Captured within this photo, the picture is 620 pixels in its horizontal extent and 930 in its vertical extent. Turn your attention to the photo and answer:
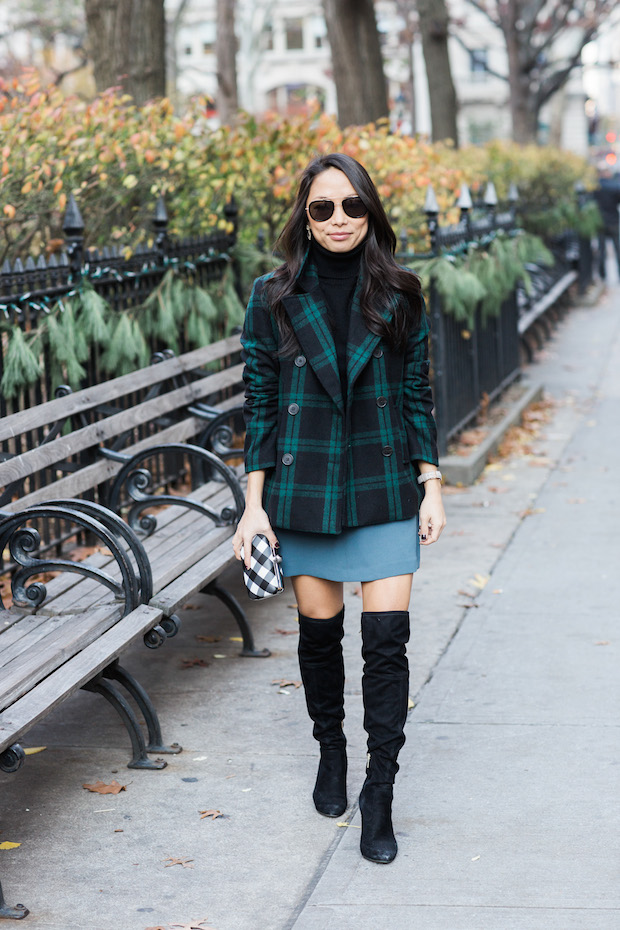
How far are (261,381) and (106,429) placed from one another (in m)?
2.11

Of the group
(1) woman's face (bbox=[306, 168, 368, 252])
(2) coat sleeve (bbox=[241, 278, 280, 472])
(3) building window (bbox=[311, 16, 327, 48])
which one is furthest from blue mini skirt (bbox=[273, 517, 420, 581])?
(3) building window (bbox=[311, 16, 327, 48])

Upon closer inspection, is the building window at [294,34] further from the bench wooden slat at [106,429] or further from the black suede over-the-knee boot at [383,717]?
the black suede over-the-knee boot at [383,717]

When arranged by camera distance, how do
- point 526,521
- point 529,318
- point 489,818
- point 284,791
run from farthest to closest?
point 529,318 → point 526,521 → point 284,791 → point 489,818

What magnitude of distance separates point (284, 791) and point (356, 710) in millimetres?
708

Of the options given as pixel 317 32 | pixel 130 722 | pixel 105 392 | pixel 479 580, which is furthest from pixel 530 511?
pixel 317 32

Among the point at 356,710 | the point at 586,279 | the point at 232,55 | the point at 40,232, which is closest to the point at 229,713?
the point at 356,710

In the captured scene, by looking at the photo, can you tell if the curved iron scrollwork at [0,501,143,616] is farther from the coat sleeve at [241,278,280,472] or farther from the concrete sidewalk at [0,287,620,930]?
the coat sleeve at [241,278,280,472]

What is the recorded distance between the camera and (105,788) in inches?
160

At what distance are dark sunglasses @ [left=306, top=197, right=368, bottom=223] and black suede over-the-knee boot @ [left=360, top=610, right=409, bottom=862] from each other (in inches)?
41.8

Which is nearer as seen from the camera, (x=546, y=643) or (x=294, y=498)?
(x=294, y=498)

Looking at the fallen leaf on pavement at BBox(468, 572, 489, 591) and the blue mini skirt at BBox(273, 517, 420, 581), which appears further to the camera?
the fallen leaf on pavement at BBox(468, 572, 489, 591)

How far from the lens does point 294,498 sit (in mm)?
3486

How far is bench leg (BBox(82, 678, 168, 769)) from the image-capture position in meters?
4.09

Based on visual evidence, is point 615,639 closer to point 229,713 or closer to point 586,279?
point 229,713
